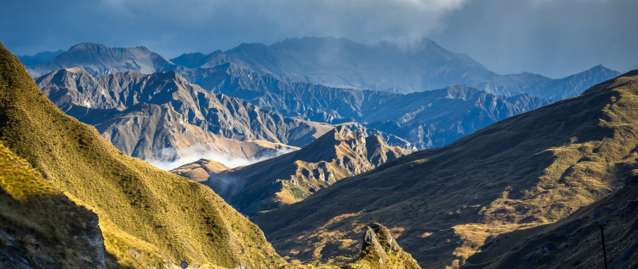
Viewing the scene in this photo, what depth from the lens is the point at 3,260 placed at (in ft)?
324

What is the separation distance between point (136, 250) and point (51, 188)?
43.6 m

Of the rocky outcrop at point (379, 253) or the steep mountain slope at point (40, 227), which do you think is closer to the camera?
the steep mountain slope at point (40, 227)

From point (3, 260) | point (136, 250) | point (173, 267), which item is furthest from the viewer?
point (173, 267)

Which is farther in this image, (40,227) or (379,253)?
(379,253)

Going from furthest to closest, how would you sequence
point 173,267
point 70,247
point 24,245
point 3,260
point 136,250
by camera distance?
point 173,267 < point 136,250 < point 70,247 < point 24,245 < point 3,260

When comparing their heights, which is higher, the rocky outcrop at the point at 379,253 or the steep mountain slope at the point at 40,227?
the steep mountain slope at the point at 40,227

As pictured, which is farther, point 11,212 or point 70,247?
point 70,247

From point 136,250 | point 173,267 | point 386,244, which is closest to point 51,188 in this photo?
point 136,250

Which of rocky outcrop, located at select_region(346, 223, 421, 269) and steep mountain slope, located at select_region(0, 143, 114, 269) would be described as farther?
rocky outcrop, located at select_region(346, 223, 421, 269)

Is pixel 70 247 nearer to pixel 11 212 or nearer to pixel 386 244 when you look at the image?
pixel 11 212

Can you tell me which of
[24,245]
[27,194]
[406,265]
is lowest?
[406,265]

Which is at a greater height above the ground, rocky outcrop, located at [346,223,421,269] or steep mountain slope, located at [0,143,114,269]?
steep mountain slope, located at [0,143,114,269]

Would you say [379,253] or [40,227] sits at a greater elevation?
[40,227]

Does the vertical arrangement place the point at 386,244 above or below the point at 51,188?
below
